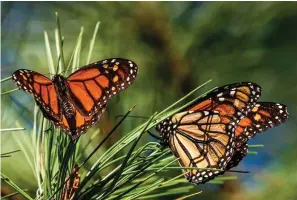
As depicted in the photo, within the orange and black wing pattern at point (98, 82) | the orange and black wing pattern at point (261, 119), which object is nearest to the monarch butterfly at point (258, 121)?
the orange and black wing pattern at point (261, 119)

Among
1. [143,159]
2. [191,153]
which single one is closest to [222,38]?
[191,153]

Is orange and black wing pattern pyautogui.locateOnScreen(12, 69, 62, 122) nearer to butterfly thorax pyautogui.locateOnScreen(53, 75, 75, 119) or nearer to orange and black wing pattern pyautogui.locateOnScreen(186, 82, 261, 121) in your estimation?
butterfly thorax pyautogui.locateOnScreen(53, 75, 75, 119)

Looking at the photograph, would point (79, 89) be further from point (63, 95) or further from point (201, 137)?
point (201, 137)

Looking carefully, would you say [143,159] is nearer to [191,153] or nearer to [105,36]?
[191,153]

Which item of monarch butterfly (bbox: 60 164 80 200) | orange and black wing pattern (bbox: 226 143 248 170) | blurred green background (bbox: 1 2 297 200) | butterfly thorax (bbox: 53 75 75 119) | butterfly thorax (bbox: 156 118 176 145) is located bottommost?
monarch butterfly (bbox: 60 164 80 200)

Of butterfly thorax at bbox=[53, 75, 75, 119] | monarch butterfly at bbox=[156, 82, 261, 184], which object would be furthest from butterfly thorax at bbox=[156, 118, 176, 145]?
butterfly thorax at bbox=[53, 75, 75, 119]
